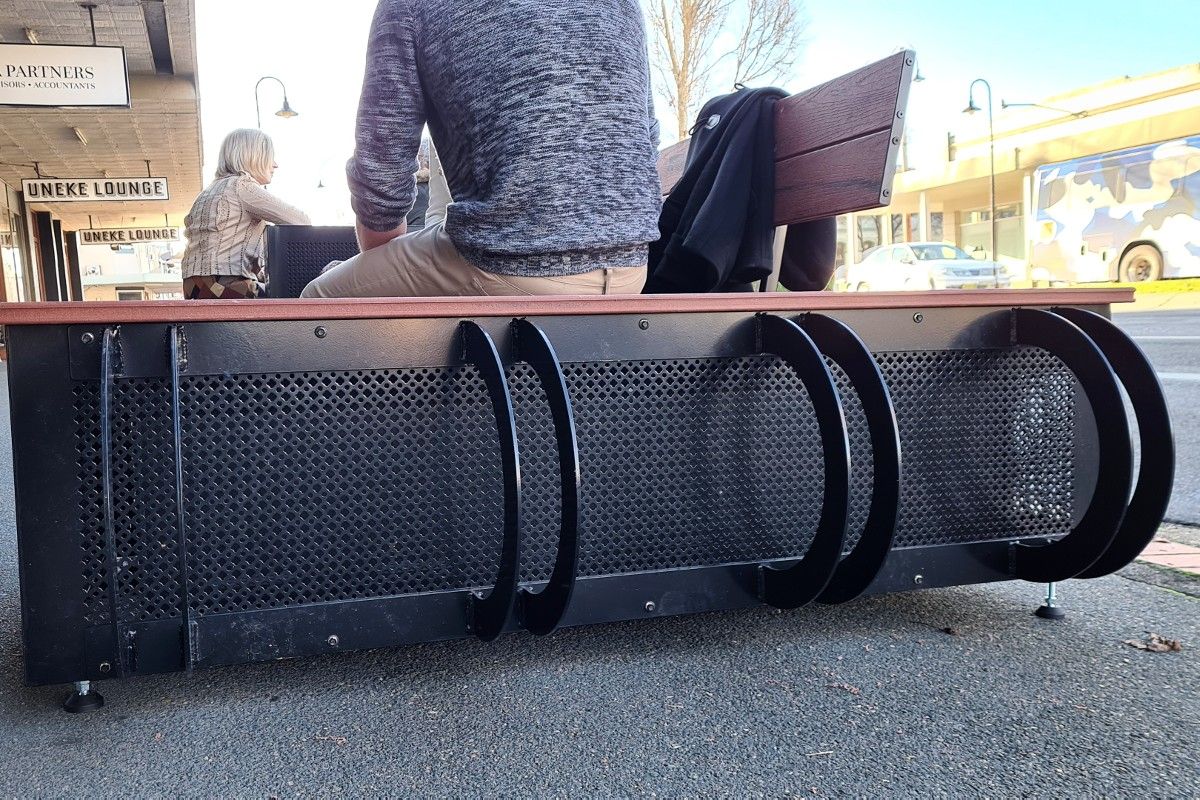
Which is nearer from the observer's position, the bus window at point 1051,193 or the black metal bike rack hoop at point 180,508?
the black metal bike rack hoop at point 180,508

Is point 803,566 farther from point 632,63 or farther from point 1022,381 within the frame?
point 632,63

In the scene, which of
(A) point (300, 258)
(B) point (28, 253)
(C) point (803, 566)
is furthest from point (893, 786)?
(B) point (28, 253)

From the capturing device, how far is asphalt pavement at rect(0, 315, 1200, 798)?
1.45 meters

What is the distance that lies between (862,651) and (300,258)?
2973 mm

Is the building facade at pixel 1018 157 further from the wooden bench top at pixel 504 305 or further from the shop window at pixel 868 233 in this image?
the wooden bench top at pixel 504 305

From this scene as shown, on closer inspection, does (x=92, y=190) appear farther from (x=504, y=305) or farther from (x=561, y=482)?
(x=561, y=482)

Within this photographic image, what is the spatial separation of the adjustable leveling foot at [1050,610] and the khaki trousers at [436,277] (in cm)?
119

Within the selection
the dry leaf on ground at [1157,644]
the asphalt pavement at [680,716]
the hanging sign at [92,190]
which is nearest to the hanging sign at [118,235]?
the hanging sign at [92,190]

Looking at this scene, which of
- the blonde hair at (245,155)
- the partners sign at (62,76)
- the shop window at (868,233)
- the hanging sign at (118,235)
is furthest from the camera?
the shop window at (868,233)

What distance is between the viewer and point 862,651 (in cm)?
198

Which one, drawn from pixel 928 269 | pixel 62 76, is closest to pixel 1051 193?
pixel 928 269

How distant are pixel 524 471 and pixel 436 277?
0.50m

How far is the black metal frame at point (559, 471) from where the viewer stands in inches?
64.4

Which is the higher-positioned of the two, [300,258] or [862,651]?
[300,258]
